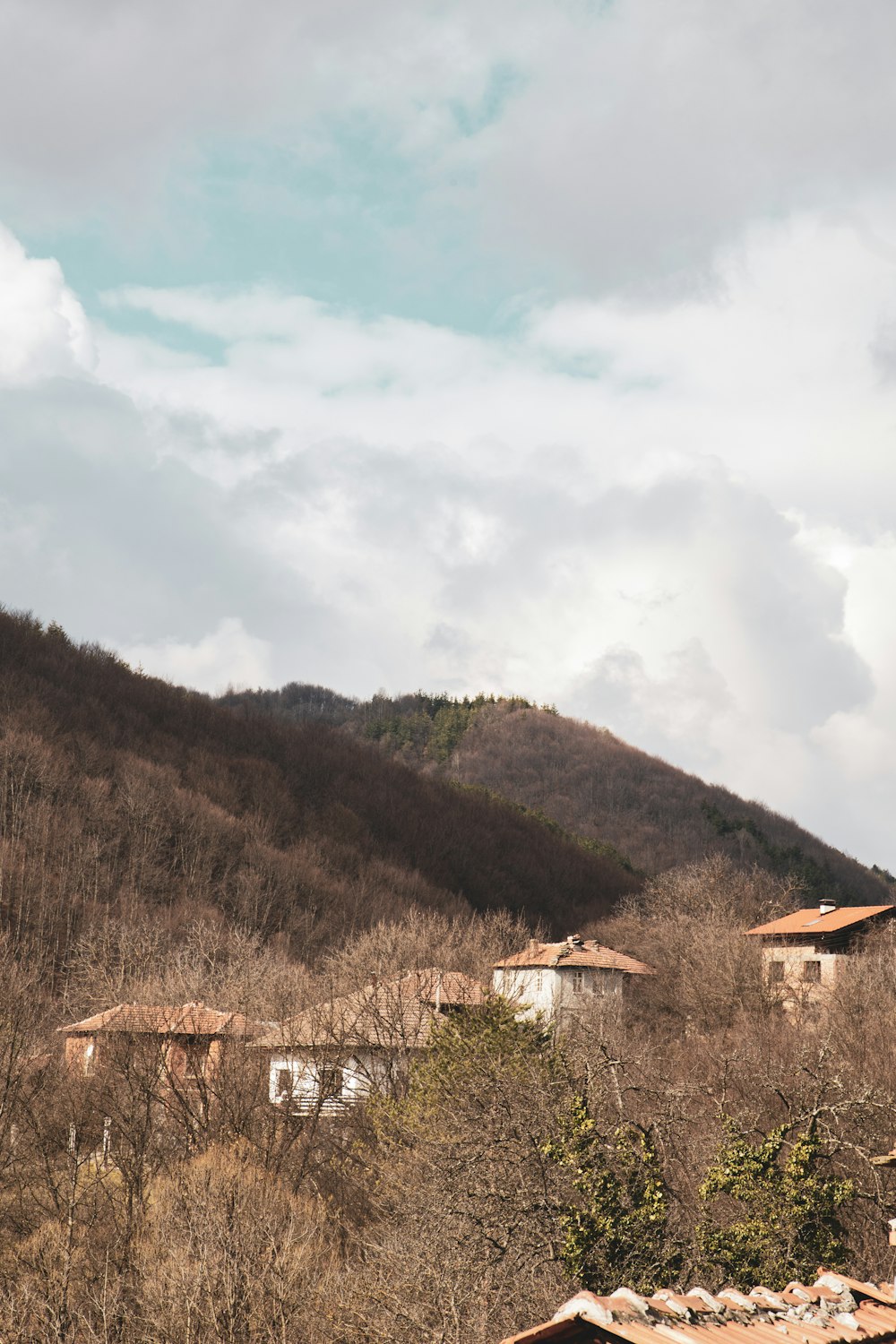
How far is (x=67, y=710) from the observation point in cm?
8731

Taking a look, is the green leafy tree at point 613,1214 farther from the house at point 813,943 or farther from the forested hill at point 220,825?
the forested hill at point 220,825

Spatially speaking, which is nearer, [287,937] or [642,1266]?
[642,1266]

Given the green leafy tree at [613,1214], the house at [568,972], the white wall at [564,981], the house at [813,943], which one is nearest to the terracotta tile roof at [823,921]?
the house at [813,943]

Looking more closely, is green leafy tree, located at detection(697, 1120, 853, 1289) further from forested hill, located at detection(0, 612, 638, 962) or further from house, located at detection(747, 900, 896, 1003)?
forested hill, located at detection(0, 612, 638, 962)

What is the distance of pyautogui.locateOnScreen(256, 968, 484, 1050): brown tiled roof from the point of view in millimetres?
34719

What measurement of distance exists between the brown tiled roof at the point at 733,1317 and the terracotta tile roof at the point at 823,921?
41.6 metres

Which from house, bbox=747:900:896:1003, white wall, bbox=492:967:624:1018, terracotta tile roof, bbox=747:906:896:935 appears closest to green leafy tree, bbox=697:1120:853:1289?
house, bbox=747:900:896:1003

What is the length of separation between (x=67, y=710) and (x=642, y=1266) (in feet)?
251

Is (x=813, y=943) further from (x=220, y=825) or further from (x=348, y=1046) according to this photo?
(x=220, y=825)

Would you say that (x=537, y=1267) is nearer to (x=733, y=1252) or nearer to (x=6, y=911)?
(x=733, y=1252)

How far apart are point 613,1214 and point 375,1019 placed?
19.8 m

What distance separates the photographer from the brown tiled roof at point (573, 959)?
175ft

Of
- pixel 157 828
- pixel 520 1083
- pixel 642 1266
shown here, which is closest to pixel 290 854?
pixel 157 828

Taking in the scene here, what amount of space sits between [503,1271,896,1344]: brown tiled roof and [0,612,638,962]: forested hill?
51.1 metres
